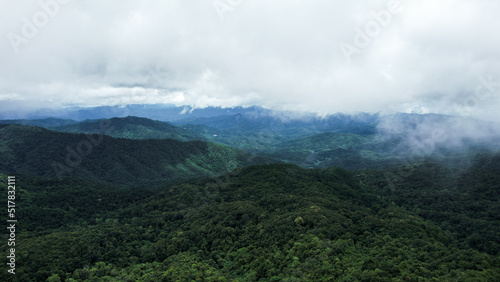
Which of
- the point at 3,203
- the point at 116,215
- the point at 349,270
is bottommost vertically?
the point at 116,215

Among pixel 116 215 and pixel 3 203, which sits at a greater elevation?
pixel 3 203

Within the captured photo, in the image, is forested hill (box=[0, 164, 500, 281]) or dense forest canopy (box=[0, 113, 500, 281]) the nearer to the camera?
forested hill (box=[0, 164, 500, 281])

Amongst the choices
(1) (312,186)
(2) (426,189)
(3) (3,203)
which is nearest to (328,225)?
(1) (312,186)

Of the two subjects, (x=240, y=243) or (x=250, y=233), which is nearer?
(x=240, y=243)

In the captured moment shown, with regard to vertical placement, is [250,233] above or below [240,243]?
above

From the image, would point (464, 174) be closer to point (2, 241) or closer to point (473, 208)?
point (473, 208)

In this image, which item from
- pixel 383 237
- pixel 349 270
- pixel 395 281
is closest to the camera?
pixel 395 281

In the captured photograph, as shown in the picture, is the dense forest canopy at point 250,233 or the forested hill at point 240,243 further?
the dense forest canopy at point 250,233

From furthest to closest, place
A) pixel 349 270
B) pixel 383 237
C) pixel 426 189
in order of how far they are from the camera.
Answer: pixel 426 189 → pixel 383 237 → pixel 349 270
